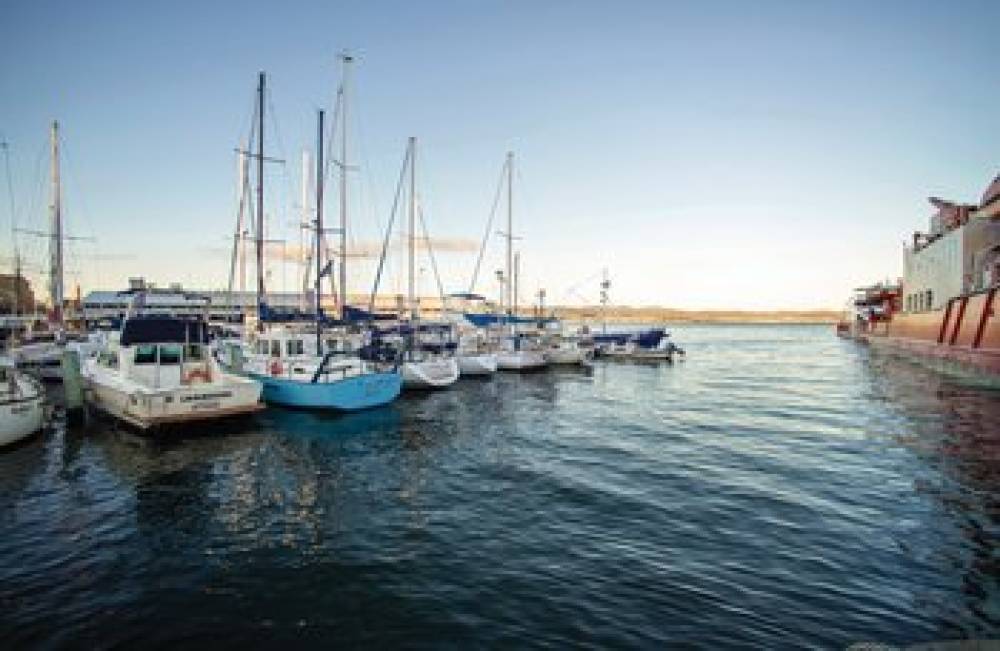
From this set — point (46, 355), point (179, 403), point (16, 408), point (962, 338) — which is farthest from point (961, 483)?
point (46, 355)

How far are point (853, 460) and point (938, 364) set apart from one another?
3497 centimetres

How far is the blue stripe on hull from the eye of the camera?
22.3 m

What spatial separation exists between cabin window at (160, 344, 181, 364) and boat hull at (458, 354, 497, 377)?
20.5 metres

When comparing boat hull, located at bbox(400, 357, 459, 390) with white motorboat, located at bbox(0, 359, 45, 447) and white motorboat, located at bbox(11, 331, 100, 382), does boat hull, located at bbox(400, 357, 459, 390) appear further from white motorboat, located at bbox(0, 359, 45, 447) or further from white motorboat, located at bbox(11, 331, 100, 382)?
white motorboat, located at bbox(11, 331, 100, 382)

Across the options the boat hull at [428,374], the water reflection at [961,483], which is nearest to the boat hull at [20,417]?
the boat hull at [428,374]

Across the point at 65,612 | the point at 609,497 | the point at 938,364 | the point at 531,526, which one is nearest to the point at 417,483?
the point at 531,526

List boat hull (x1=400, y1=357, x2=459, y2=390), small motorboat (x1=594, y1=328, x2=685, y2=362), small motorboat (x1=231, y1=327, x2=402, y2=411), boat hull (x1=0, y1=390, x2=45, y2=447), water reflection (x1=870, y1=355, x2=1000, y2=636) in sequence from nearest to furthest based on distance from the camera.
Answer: water reflection (x1=870, y1=355, x2=1000, y2=636) → boat hull (x1=0, y1=390, x2=45, y2=447) → small motorboat (x1=231, y1=327, x2=402, y2=411) → boat hull (x1=400, y1=357, x2=459, y2=390) → small motorboat (x1=594, y1=328, x2=685, y2=362)

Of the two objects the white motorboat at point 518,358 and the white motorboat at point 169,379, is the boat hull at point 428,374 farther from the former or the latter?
the white motorboat at point 518,358

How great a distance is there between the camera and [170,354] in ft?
63.0

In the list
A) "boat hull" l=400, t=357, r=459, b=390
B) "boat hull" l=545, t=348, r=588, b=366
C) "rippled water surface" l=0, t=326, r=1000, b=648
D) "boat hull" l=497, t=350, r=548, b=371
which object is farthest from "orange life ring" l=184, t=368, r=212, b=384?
"boat hull" l=545, t=348, r=588, b=366

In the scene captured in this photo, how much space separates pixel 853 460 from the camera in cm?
1644

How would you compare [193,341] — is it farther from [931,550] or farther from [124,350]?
[931,550]

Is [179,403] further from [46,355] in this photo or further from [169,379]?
[46,355]

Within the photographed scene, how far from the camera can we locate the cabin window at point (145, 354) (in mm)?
18828
